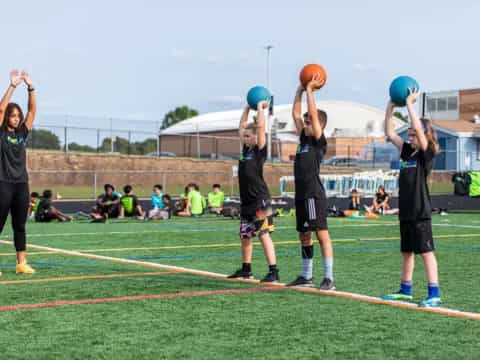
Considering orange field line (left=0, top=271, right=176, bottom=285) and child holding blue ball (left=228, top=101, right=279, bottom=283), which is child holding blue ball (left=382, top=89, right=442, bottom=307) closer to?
child holding blue ball (left=228, top=101, right=279, bottom=283)

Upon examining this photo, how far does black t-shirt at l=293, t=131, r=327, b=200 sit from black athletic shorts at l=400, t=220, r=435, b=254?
114 centimetres

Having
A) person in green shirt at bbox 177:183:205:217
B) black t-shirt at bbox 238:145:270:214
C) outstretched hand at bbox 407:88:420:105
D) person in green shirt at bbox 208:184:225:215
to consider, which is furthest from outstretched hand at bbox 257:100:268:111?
person in green shirt at bbox 208:184:225:215

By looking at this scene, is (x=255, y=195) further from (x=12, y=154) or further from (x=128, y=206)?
(x=128, y=206)

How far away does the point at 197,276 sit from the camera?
9.20 m

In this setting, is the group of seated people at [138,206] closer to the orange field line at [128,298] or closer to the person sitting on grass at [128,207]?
the person sitting on grass at [128,207]

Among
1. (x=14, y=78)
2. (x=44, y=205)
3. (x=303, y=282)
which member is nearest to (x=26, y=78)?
(x=14, y=78)

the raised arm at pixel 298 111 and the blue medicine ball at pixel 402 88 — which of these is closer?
the blue medicine ball at pixel 402 88

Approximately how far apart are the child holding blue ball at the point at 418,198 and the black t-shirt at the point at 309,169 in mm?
1023

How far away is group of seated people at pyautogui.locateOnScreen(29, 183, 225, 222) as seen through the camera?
23.4 metres

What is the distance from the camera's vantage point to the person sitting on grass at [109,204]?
24328 millimetres

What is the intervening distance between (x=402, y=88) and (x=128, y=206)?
18529mm

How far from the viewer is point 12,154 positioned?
30.2 ft

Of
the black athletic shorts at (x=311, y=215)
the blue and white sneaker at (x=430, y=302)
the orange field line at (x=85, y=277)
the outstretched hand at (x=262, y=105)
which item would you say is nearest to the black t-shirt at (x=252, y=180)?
the outstretched hand at (x=262, y=105)

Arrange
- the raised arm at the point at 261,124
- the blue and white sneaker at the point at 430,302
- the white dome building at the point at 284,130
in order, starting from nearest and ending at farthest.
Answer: the blue and white sneaker at the point at 430,302 → the raised arm at the point at 261,124 → the white dome building at the point at 284,130
